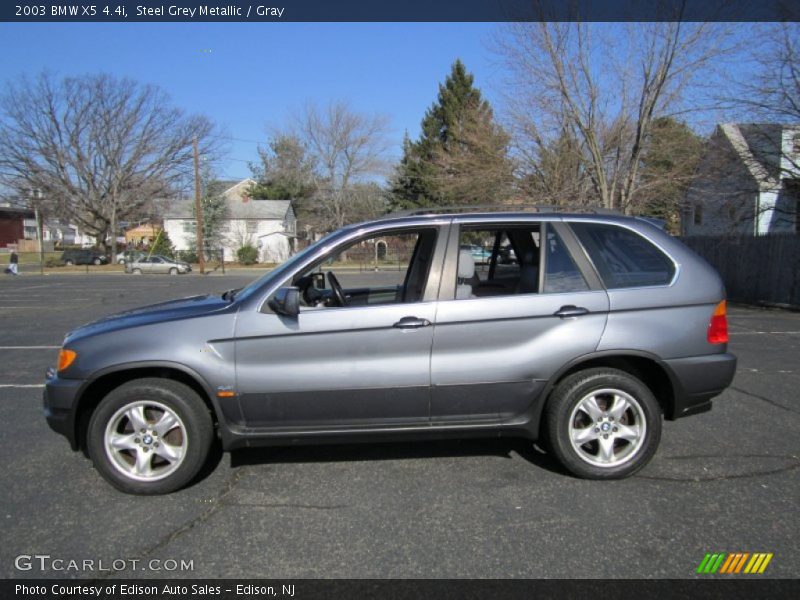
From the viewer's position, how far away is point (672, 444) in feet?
13.7

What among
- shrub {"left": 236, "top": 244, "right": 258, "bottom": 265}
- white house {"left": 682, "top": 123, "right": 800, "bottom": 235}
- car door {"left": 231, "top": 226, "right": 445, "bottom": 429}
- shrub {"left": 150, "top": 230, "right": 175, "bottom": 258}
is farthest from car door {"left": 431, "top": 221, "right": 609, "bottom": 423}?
shrub {"left": 150, "top": 230, "right": 175, "bottom": 258}

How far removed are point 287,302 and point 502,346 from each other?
4.60ft

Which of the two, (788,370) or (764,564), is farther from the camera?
(788,370)

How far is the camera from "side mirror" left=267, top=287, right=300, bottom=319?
129 inches

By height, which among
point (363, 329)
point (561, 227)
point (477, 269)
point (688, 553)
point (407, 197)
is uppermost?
point (407, 197)

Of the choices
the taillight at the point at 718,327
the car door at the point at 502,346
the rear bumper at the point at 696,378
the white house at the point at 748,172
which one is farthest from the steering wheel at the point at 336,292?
the white house at the point at 748,172

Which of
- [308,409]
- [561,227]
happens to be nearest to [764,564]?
[561,227]

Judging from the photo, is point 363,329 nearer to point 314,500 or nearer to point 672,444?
point 314,500

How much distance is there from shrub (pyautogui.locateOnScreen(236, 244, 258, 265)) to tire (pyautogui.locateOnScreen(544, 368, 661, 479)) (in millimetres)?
47174

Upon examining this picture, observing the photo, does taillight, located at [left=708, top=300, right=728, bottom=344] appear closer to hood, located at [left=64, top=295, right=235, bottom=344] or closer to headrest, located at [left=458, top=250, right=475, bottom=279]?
headrest, located at [left=458, top=250, right=475, bottom=279]

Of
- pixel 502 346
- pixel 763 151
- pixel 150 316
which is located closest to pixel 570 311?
pixel 502 346

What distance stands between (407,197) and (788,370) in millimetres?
41391

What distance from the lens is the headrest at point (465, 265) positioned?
11.9ft
